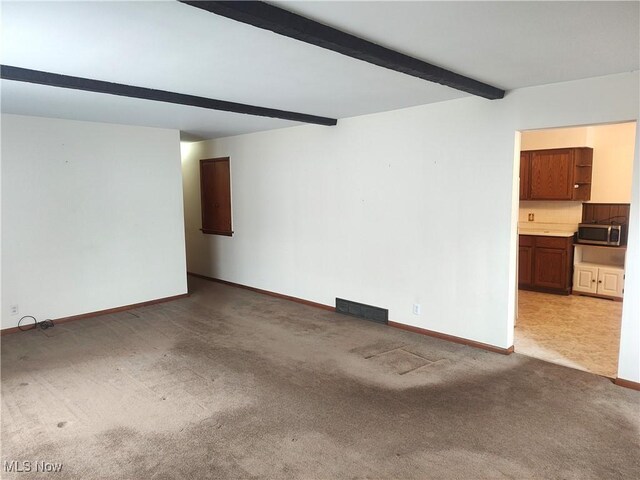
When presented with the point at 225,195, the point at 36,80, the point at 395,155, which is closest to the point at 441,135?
the point at 395,155

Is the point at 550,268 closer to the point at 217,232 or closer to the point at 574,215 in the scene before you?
the point at 574,215

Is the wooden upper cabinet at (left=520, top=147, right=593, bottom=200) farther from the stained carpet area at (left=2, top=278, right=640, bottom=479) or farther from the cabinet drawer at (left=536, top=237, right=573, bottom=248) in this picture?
the stained carpet area at (left=2, top=278, right=640, bottom=479)

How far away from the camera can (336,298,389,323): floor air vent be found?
4840mm

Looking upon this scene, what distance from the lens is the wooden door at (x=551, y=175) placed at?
5906 millimetres

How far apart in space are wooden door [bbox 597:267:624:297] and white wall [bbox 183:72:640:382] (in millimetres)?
2618

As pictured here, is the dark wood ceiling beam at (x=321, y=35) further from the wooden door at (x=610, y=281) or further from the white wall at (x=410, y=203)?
the wooden door at (x=610, y=281)

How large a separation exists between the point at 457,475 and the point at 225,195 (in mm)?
5460

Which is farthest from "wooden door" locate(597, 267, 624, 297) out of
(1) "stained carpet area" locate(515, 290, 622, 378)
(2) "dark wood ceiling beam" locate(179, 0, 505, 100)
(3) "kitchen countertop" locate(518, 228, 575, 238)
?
(2) "dark wood ceiling beam" locate(179, 0, 505, 100)

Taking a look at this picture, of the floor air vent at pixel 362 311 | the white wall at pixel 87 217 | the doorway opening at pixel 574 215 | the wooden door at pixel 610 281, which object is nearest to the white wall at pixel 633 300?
the doorway opening at pixel 574 215

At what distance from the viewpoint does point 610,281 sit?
561cm

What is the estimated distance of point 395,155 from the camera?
455cm

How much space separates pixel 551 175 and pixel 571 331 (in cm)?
251

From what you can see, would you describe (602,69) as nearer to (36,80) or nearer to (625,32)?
(625,32)

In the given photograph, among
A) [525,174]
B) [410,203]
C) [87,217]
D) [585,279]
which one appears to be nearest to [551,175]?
[525,174]
